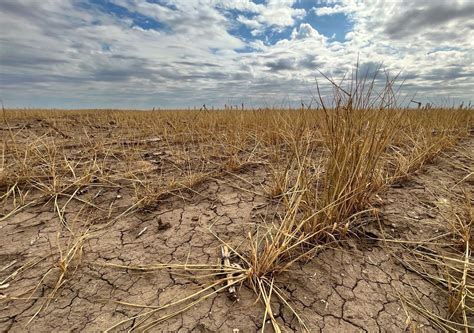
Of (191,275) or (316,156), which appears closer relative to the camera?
(191,275)

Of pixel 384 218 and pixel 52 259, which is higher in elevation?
pixel 384 218

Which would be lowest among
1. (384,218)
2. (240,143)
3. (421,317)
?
(421,317)

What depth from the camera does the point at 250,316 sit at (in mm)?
1114

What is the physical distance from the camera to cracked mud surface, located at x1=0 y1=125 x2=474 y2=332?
1117 millimetres

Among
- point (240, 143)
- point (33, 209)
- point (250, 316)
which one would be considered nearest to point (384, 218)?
point (250, 316)

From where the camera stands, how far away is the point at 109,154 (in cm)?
283

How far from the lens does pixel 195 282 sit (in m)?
1.28

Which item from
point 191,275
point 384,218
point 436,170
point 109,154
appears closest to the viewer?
point 191,275

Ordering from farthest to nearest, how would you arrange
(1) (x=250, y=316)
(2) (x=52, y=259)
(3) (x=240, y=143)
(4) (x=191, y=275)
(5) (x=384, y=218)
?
(3) (x=240, y=143), (5) (x=384, y=218), (2) (x=52, y=259), (4) (x=191, y=275), (1) (x=250, y=316)

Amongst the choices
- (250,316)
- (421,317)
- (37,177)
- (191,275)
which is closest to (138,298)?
(191,275)

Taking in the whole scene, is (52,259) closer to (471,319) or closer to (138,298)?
(138,298)

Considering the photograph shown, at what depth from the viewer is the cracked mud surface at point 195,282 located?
3.67 feet

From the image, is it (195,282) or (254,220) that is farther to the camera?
(254,220)

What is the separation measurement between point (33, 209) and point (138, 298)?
129cm
